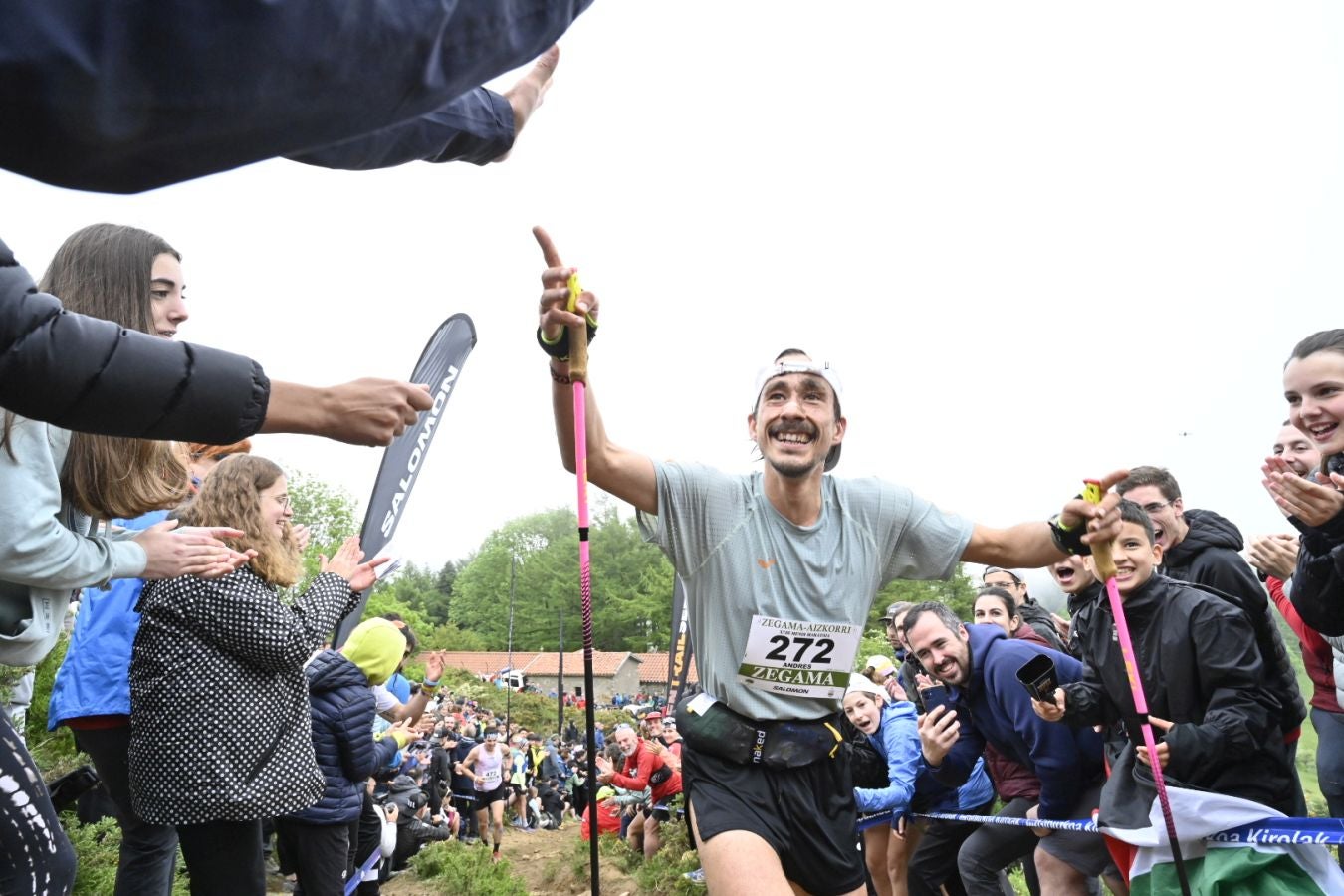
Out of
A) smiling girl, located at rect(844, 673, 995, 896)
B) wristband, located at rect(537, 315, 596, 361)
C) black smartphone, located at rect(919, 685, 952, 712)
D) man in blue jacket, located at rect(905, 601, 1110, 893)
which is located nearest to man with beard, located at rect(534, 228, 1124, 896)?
wristband, located at rect(537, 315, 596, 361)

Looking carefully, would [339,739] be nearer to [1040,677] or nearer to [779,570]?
[779,570]

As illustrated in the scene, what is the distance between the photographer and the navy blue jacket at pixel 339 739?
5781mm

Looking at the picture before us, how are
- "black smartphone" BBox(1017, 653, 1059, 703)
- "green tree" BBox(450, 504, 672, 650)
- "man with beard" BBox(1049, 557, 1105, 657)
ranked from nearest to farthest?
"black smartphone" BBox(1017, 653, 1059, 703), "man with beard" BBox(1049, 557, 1105, 657), "green tree" BBox(450, 504, 672, 650)

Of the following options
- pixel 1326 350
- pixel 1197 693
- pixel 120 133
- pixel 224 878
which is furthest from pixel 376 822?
pixel 120 133

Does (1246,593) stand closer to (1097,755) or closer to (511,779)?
(1097,755)

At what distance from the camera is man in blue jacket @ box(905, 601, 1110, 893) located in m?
5.78

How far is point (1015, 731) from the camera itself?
5992 millimetres

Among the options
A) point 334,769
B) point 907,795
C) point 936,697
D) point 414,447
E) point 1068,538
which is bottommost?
point 907,795

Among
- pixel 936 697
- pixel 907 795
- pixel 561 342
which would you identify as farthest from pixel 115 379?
pixel 907 795

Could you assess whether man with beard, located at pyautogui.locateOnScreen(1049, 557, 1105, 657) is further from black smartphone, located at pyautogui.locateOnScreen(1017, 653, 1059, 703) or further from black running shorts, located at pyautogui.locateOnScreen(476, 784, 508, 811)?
black running shorts, located at pyautogui.locateOnScreen(476, 784, 508, 811)

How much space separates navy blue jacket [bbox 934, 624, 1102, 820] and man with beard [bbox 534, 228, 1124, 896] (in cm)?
176

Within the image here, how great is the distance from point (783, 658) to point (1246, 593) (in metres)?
2.85

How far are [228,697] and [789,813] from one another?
84.8 inches

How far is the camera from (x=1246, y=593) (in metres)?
5.27
